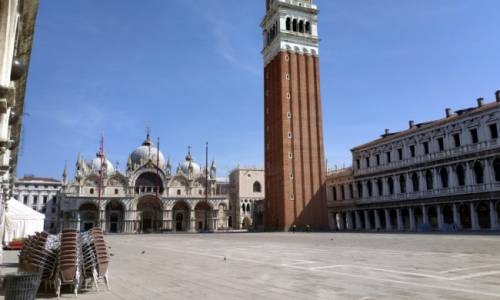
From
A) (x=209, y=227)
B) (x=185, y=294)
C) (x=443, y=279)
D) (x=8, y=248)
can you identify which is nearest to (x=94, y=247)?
(x=185, y=294)

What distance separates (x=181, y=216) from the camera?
72062 millimetres

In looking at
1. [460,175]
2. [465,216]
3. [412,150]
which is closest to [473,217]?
[465,216]

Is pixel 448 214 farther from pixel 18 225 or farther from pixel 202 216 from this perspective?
pixel 202 216

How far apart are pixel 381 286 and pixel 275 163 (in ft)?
157

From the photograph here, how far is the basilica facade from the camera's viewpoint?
214 feet

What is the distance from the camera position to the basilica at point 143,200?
2576 inches

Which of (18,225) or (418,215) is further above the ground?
(418,215)

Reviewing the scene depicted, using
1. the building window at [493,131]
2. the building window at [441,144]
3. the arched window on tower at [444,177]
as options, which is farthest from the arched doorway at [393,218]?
the building window at [493,131]

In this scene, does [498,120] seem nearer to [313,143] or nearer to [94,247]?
[313,143]

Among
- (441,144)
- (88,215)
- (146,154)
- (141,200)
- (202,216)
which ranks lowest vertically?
(202,216)

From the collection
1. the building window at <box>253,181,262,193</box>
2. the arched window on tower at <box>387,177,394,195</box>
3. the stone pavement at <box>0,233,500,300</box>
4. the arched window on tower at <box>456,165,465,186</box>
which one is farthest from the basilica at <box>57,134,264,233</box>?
the stone pavement at <box>0,233,500,300</box>

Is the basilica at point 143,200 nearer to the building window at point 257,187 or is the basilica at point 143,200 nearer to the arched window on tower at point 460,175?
the building window at point 257,187

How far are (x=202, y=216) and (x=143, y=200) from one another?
10.9 metres

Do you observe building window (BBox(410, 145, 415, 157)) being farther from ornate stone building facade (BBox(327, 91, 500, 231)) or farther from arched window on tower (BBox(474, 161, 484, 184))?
arched window on tower (BBox(474, 161, 484, 184))
